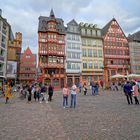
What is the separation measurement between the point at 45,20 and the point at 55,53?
10.7 m

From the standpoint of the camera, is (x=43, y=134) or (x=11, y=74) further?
(x=11, y=74)

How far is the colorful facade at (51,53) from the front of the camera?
4522 cm

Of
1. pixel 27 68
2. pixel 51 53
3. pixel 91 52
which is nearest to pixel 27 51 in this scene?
pixel 27 68

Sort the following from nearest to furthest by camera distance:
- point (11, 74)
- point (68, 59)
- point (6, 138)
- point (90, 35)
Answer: point (6, 138), point (11, 74), point (68, 59), point (90, 35)

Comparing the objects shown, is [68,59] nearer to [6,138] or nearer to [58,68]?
[58,68]

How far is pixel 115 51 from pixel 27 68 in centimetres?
3682

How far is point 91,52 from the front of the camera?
52281mm

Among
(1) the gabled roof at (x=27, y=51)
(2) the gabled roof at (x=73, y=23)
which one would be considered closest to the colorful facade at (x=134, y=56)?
(2) the gabled roof at (x=73, y=23)

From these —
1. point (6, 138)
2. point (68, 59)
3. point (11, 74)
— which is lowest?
point (6, 138)

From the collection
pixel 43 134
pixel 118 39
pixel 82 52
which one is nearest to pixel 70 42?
pixel 82 52

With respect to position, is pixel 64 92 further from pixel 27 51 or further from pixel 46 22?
pixel 27 51

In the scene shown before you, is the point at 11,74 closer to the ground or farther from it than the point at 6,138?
farther from it

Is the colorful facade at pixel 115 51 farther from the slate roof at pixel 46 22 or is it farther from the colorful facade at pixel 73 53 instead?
the slate roof at pixel 46 22

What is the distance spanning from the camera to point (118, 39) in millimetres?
54469
